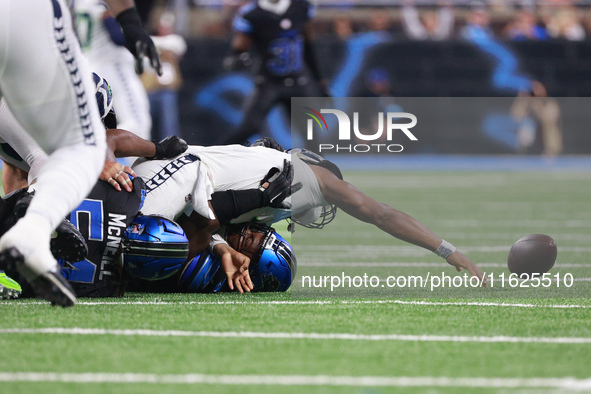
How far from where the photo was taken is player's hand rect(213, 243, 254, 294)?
4371 millimetres

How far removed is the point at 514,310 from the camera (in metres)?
3.76

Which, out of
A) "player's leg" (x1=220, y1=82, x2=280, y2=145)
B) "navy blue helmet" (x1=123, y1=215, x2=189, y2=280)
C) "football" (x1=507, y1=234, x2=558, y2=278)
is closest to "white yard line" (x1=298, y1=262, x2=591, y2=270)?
"football" (x1=507, y1=234, x2=558, y2=278)

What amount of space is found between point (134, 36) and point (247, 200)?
1008mm

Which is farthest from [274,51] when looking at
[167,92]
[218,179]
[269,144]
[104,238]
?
[167,92]

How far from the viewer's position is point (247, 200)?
15.0 ft

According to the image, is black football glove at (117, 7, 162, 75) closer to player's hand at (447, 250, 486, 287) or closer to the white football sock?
the white football sock

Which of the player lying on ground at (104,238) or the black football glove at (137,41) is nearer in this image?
the black football glove at (137,41)

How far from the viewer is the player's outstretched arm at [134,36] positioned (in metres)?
3.84

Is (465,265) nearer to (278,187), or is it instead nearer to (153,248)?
(278,187)

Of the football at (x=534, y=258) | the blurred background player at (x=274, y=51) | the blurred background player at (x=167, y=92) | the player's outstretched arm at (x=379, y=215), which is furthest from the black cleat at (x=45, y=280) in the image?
the blurred background player at (x=167, y=92)

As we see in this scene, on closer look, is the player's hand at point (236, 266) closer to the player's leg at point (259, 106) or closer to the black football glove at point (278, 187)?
the black football glove at point (278, 187)

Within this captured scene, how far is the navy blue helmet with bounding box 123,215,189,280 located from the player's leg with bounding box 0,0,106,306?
0.93 m

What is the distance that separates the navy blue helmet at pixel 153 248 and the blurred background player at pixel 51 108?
36.4 inches

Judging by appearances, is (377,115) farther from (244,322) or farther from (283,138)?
(283,138)
